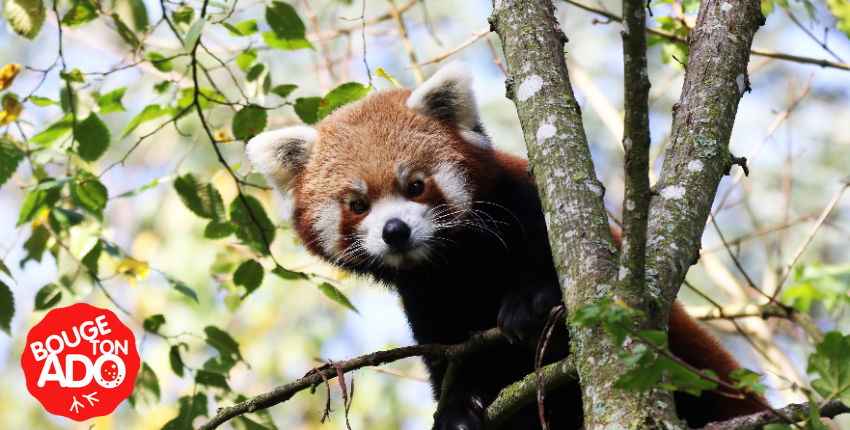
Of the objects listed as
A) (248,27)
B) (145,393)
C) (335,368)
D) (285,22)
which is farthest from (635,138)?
(145,393)

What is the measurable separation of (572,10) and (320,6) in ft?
14.3

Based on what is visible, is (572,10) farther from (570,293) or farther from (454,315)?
(570,293)

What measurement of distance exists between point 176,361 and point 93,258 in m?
0.60

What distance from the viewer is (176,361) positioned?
3098 millimetres

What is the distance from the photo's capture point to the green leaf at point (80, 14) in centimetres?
293

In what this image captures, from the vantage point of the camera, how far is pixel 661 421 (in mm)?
1454

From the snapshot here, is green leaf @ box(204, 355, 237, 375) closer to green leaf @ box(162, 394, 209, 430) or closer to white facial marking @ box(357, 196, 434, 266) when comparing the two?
green leaf @ box(162, 394, 209, 430)

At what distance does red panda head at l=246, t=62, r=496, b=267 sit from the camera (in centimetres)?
290

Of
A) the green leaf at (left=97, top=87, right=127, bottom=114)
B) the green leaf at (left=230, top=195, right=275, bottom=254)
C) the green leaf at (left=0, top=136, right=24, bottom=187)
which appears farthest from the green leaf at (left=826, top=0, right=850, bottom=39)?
the green leaf at (left=0, top=136, right=24, bottom=187)

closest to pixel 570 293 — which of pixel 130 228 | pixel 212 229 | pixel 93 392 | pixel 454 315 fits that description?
pixel 454 315

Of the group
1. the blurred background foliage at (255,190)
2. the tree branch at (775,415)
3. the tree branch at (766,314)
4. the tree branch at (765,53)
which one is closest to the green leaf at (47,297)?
the blurred background foliage at (255,190)

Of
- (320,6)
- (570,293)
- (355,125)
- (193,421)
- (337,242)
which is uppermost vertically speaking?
(320,6)

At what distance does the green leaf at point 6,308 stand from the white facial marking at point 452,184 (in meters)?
1.81

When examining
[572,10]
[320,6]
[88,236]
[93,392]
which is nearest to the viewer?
[88,236]
